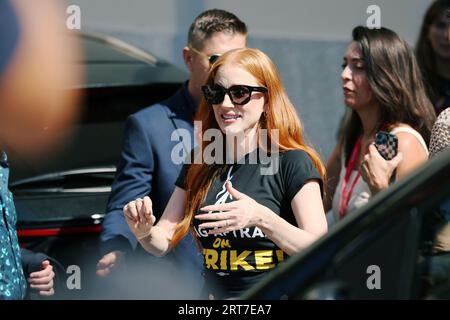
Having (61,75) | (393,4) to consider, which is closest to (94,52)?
(61,75)

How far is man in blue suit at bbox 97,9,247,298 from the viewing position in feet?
15.2

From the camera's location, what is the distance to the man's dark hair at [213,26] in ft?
16.1

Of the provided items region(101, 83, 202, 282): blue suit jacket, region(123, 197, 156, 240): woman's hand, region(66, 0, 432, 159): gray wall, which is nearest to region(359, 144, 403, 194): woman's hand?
region(101, 83, 202, 282): blue suit jacket

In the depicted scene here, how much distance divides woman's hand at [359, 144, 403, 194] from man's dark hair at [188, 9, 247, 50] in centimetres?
88

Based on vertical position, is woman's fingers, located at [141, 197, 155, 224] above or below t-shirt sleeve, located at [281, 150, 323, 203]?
below

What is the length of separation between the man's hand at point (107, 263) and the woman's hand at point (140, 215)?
67 cm

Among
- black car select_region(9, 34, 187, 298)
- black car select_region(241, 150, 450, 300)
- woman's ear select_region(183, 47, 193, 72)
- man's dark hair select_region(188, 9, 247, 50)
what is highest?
man's dark hair select_region(188, 9, 247, 50)

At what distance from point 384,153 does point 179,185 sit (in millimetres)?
882

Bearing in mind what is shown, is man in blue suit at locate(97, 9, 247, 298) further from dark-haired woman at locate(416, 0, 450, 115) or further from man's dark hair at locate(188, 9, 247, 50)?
dark-haired woman at locate(416, 0, 450, 115)

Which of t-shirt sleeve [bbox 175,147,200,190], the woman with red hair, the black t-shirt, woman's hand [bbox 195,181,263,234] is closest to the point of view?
woman's hand [bbox 195,181,263,234]

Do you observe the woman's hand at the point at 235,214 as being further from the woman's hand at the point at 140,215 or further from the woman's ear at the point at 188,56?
the woman's ear at the point at 188,56

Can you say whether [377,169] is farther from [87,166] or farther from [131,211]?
[87,166]

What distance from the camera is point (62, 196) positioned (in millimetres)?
5051

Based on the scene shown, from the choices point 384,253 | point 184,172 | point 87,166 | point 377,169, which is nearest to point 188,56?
point 87,166
